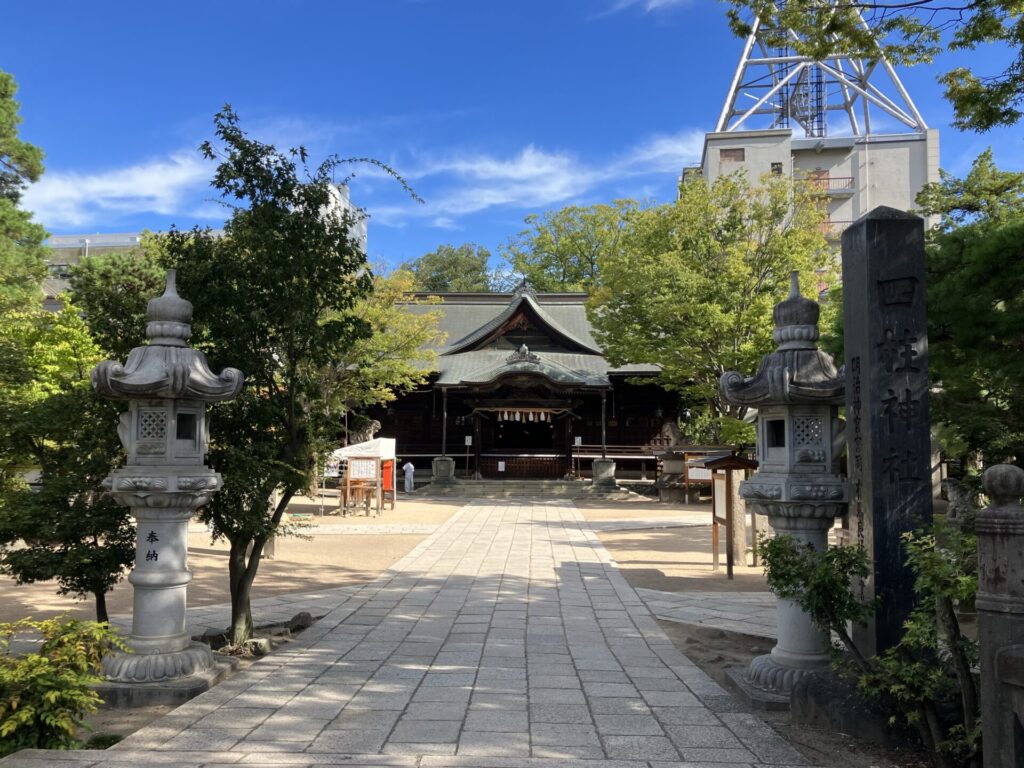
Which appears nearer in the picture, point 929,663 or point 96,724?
point 929,663

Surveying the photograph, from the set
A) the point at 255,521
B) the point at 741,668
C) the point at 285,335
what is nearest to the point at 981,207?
the point at 741,668

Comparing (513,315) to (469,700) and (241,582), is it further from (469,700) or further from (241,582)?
(469,700)

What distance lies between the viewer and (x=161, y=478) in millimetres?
5340

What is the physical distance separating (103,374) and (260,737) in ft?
9.39

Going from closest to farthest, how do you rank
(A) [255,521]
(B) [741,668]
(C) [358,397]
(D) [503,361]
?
(B) [741,668] < (A) [255,521] < (C) [358,397] < (D) [503,361]

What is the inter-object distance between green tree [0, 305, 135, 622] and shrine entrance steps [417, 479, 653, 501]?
1808cm

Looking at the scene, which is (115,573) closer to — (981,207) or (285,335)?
(285,335)

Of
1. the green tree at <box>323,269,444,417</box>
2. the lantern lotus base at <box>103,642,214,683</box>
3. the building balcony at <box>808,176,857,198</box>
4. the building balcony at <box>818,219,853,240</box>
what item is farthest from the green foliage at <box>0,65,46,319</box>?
the building balcony at <box>808,176,857,198</box>

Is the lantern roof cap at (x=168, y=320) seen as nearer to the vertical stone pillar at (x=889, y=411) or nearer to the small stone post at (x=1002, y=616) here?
the vertical stone pillar at (x=889, y=411)

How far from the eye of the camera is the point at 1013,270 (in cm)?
682

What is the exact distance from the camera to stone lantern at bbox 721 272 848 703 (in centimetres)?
509

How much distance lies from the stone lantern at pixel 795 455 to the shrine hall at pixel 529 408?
768 inches

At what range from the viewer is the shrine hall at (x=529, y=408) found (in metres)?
26.3

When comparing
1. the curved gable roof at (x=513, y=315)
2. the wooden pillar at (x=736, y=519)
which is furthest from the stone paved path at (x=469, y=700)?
the curved gable roof at (x=513, y=315)
